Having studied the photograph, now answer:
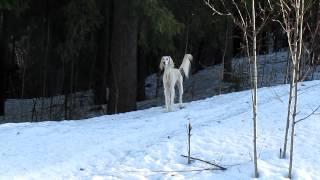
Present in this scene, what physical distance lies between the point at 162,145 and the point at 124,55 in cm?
654

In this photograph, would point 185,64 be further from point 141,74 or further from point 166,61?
point 141,74

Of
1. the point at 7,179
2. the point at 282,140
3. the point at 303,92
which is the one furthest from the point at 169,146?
the point at 303,92

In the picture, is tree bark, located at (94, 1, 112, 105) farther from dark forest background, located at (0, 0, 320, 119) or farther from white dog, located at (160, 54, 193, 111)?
white dog, located at (160, 54, 193, 111)

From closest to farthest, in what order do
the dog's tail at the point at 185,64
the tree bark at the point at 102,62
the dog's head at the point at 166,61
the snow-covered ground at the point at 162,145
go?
the snow-covered ground at the point at 162,145 < the dog's head at the point at 166,61 < the dog's tail at the point at 185,64 < the tree bark at the point at 102,62

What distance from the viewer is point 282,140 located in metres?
8.55

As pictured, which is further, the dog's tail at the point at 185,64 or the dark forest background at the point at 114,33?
the dark forest background at the point at 114,33

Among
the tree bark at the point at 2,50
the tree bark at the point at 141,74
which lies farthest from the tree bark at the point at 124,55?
the tree bark at the point at 141,74

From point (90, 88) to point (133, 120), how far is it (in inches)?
646

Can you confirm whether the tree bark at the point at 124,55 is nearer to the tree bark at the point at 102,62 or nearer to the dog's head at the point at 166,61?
the dog's head at the point at 166,61

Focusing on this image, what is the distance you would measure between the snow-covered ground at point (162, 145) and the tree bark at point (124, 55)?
376 centimetres

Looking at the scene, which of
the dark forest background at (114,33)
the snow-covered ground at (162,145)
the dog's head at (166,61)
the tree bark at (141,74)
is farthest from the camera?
the tree bark at (141,74)

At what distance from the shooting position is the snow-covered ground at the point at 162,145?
303 inches

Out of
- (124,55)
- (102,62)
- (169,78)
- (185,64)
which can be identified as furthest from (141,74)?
(169,78)

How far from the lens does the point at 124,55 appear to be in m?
14.9
